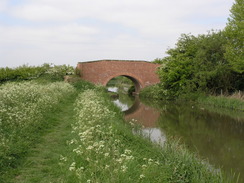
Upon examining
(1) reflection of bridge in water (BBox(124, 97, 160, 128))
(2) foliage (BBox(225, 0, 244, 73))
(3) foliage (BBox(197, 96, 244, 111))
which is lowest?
(1) reflection of bridge in water (BBox(124, 97, 160, 128))

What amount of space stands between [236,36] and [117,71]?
12.3 metres

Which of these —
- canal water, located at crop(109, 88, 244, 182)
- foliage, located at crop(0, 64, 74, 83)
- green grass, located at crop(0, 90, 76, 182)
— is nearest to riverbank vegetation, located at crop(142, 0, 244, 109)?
canal water, located at crop(109, 88, 244, 182)

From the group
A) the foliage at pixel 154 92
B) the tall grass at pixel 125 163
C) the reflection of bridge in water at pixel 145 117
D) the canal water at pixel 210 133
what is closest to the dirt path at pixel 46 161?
the tall grass at pixel 125 163

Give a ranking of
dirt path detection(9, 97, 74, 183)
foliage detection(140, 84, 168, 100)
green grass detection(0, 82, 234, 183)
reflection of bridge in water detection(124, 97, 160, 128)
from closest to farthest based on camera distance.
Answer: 1. green grass detection(0, 82, 234, 183)
2. dirt path detection(9, 97, 74, 183)
3. reflection of bridge in water detection(124, 97, 160, 128)
4. foliage detection(140, 84, 168, 100)

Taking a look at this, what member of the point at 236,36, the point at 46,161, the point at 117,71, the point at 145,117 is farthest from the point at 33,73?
the point at 46,161

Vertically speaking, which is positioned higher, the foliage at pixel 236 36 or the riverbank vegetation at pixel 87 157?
the foliage at pixel 236 36

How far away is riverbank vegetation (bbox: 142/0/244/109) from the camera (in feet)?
57.6

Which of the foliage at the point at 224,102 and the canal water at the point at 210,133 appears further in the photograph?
the foliage at the point at 224,102

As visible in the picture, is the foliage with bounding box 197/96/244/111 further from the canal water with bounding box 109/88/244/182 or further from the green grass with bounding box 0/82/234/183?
the green grass with bounding box 0/82/234/183

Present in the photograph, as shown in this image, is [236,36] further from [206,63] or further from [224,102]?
[224,102]

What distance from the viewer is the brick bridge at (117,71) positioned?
84.1ft

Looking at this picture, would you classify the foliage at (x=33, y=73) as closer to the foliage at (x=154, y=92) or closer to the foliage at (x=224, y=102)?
the foliage at (x=154, y=92)

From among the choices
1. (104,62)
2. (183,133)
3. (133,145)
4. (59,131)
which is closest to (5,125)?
(59,131)

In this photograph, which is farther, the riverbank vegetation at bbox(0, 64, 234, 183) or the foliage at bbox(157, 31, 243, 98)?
the foliage at bbox(157, 31, 243, 98)
